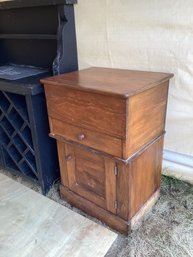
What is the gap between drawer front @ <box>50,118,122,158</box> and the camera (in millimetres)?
1134

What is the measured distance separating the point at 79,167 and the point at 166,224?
568 millimetres

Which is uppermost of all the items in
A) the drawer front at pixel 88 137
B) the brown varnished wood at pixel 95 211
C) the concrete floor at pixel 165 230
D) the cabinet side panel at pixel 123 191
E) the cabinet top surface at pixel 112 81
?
the cabinet top surface at pixel 112 81

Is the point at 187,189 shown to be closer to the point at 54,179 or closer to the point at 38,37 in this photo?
the point at 54,179

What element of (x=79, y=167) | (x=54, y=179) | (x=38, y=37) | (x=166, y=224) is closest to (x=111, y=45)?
(x=38, y=37)

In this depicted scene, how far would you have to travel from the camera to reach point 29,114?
1.45 metres

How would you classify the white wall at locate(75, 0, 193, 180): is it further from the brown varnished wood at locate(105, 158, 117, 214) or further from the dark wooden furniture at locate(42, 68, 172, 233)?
the brown varnished wood at locate(105, 158, 117, 214)

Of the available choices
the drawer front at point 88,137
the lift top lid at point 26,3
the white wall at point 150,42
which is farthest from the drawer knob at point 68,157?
the lift top lid at point 26,3

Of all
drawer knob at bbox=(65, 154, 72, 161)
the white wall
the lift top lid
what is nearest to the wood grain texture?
drawer knob at bbox=(65, 154, 72, 161)

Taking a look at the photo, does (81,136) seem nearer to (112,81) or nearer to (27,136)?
(112,81)

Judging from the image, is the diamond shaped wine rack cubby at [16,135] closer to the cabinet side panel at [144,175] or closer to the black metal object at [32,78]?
the black metal object at [32,78]

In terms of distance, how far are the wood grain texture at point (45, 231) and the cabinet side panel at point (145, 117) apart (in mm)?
526

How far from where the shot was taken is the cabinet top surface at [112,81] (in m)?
1.05

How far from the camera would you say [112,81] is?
1.18 meters

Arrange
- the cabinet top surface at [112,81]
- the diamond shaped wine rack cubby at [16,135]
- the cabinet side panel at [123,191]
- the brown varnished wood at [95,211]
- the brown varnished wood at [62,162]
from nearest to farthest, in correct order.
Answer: the cabinet top surface at [112,81]
the cabinet side panel at [123,191]
the brown varnished wood at [95,211]
the brown varnished wood at [62,162]
the diamond shaped wine rack cubby at [16,135]
